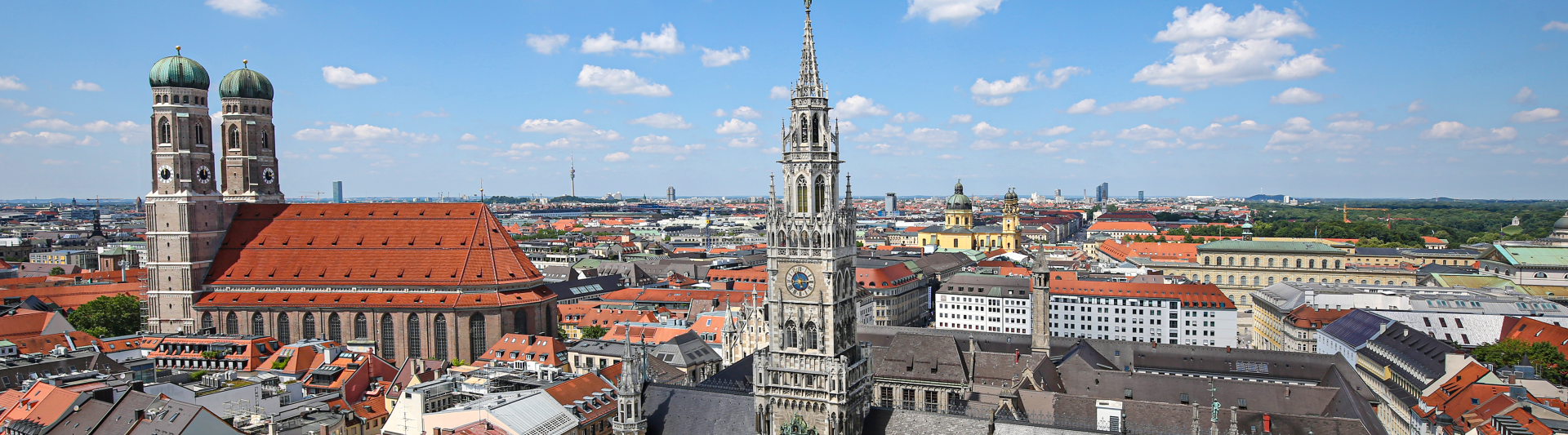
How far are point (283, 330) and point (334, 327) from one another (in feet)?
16.7

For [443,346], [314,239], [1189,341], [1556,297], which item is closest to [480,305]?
[443,346]

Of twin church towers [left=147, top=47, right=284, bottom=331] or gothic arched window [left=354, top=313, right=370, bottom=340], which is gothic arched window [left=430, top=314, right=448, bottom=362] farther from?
twin church towers [left=147, top=47, right=284, bottom=331]

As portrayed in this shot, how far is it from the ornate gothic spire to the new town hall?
1968 inches

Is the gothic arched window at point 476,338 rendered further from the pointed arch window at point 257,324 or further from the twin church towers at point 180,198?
the twin church towers at point 180,198

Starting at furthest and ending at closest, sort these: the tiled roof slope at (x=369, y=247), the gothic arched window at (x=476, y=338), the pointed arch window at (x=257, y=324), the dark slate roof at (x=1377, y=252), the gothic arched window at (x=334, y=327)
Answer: the dark slate roof at (x=1377, y=252) → the pointed arch window at (x=257, y=324) → the tiled roof slope at (x=369, y=247) → the gothic arched window at (x=334, y=327) → the gothic arched window at (x=476, y=338)

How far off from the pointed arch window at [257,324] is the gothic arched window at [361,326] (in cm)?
890

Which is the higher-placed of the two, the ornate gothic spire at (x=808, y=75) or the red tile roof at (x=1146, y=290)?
the ornate gothic spire at (x=808, y=75)

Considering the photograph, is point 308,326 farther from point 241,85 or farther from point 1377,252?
point 1377,252

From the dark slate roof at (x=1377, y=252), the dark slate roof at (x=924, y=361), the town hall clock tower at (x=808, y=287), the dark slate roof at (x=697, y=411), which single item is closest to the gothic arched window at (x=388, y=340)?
the dark slate roof at (x=924, y=361)

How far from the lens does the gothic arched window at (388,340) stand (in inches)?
3339

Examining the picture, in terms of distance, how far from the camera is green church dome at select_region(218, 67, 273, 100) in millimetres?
92750

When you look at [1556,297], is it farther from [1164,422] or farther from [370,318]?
[370,318]

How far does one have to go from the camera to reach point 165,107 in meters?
87.8

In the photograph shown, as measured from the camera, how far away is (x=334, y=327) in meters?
85.9
